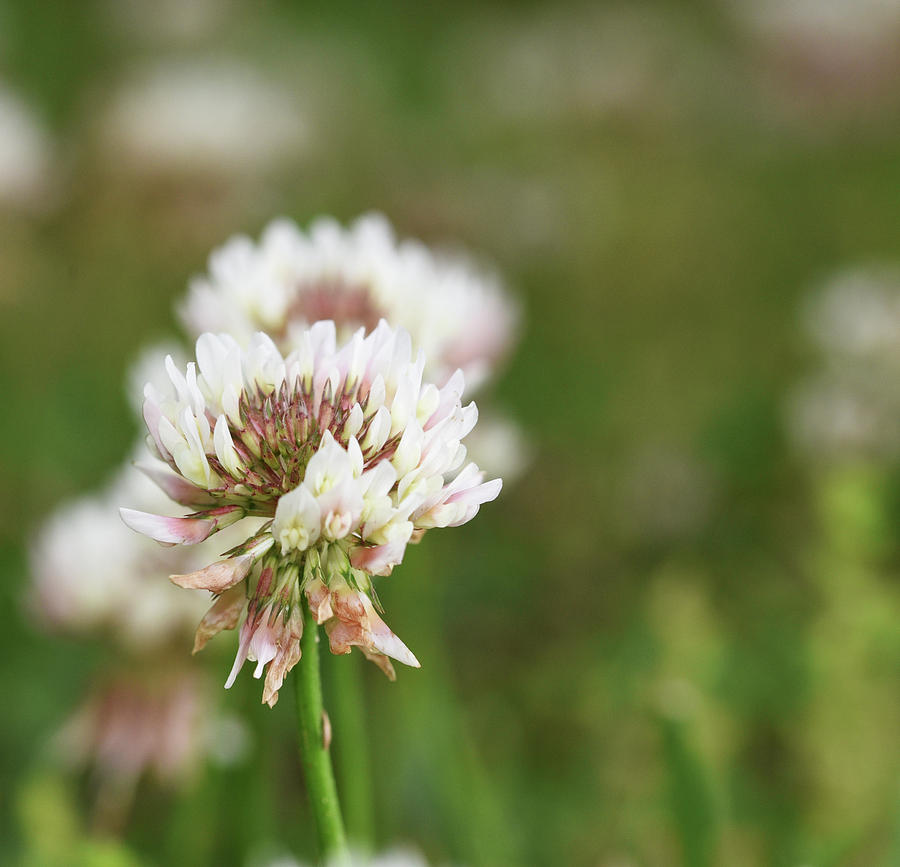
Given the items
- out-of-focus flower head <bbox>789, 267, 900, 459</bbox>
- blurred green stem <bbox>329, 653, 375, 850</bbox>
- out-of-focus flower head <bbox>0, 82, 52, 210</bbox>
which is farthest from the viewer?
out-of-focus flower head <bbox>0, 82, 52, 210</bbox>

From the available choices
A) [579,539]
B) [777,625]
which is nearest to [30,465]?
[579,539]

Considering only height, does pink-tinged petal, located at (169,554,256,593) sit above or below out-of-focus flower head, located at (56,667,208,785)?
below

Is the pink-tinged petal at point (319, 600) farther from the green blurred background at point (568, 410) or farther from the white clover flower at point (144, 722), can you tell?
the white clover flower at point (144, 722)

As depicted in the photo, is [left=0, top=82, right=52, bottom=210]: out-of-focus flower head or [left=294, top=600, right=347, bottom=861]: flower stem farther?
[left=0, top=82, right=52, bottom=210]: out-of-focus flower head

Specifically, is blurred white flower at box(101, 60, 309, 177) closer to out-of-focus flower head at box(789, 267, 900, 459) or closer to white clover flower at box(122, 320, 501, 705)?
out-of-focus flower head at box(789, 267, 900, 459)

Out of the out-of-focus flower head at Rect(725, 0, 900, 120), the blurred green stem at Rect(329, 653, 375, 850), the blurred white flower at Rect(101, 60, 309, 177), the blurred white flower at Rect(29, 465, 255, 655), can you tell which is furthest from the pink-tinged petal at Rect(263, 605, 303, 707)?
the out-of-focus flower head at Rect(725, 0, 900, 120)

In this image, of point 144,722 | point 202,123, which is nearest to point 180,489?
point 144,722
